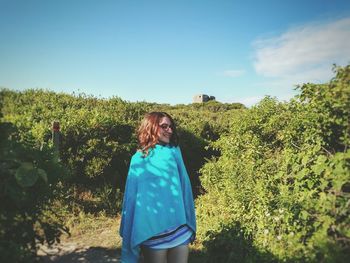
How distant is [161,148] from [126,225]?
839 mm

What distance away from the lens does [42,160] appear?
3.94 meters

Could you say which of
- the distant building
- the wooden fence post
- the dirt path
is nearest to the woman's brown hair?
the dirt path

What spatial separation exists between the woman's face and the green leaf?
4.05 ft

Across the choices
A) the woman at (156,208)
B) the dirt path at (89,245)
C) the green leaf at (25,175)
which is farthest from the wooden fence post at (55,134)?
the green leaf at (25,175)

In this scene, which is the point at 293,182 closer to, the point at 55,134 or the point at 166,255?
the point at 166,255

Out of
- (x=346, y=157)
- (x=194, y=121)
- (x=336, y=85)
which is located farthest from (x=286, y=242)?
(x=194, y=121)

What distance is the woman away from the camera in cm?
312

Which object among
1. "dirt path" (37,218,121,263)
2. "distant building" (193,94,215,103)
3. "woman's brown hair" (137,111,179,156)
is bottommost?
"dirt path" (37,218,121,263)

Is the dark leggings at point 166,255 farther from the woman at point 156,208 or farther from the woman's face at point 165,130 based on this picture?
the woman's face at point 165,130

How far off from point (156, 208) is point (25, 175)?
3.96 feet

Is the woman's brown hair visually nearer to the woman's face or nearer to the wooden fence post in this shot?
the woman's face

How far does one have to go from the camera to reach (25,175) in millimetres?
2768

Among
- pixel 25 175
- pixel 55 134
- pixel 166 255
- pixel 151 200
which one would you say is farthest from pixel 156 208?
pixel 55 134

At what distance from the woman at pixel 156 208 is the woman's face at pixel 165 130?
0.01 metres
